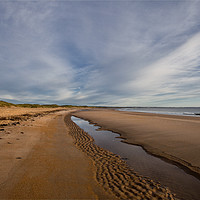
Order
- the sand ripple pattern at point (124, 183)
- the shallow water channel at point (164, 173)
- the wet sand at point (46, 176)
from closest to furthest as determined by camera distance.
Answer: the wet sand at point (46, 176)
the sand ripple pattern at point (124, 183)
the shallow water channel at point (164, 173)

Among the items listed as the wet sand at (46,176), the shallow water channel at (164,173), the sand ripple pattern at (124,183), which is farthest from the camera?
the shallow water channel at (164,173)

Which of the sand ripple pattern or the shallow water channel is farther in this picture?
the shallow water channel

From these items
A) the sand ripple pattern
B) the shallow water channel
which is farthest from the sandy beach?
the shallow water channel

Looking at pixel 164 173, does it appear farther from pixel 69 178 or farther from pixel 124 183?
pixel 69 178

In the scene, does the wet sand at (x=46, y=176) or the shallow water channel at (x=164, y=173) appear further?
the shallow water channel at (x=164, y=173)

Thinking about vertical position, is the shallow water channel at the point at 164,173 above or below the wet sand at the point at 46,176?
below

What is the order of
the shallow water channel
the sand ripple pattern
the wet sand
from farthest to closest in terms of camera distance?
the shallow water channel, the sand ripple pattern, the wet sand

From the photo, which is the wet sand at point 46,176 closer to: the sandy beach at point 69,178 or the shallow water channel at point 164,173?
the sandy beach at point 69,178

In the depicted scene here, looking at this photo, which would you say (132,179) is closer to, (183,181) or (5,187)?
(183,181)

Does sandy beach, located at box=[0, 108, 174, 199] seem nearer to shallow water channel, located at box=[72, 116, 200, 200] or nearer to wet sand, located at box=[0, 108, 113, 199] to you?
wet sand, located at box=[0, 108, 113, 199]

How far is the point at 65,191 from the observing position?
3.43 m

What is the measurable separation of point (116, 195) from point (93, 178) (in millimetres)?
1068

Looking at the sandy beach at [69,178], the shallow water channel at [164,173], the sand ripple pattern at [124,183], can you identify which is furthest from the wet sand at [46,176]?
the shallow water channel at [164,173]

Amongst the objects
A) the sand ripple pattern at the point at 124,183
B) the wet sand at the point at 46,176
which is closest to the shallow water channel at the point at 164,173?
the sand ripple pattern at the point at 124,183
